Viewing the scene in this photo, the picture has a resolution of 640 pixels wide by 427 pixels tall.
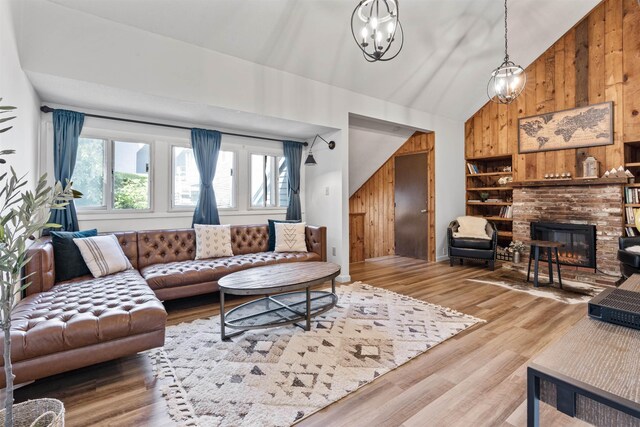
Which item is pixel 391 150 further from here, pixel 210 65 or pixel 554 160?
pixel 210 65

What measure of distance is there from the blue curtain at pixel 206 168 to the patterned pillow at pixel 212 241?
0.27m

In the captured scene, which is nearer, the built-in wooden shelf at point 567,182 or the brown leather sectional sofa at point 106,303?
the brown leather sectional sofa at point 106,303

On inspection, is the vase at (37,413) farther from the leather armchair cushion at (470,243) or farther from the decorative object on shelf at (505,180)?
the decorative object on shelf at (505,180)

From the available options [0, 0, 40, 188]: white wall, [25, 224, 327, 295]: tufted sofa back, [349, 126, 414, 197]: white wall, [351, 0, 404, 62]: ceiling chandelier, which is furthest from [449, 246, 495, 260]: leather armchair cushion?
[0, 0, 40, 188]: white wall

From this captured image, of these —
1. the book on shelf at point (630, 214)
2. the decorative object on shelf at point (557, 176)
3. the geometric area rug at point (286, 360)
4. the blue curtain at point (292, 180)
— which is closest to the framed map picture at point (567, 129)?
the decorative object on shelf at point (557, 176)

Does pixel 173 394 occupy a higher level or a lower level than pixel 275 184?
lower

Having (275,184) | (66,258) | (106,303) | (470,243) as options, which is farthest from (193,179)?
(470,243)

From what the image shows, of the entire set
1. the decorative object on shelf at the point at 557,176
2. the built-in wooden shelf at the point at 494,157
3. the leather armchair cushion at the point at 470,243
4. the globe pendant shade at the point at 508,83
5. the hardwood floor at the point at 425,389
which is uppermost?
the globe pendant shade at the point at 508,83

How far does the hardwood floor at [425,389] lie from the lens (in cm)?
165

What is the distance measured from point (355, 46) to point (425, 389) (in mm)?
→ 3742

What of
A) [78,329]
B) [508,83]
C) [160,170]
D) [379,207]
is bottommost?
[78,329]

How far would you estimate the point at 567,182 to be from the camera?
15.9ft

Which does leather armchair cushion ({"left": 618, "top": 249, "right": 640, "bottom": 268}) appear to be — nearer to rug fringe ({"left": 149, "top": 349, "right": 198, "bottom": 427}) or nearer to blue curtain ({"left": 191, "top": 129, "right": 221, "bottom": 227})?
rug fringe ({"left": 149, "top": 349, "right": 198, "bottom": 427})

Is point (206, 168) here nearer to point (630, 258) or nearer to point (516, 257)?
point (630, 258)
